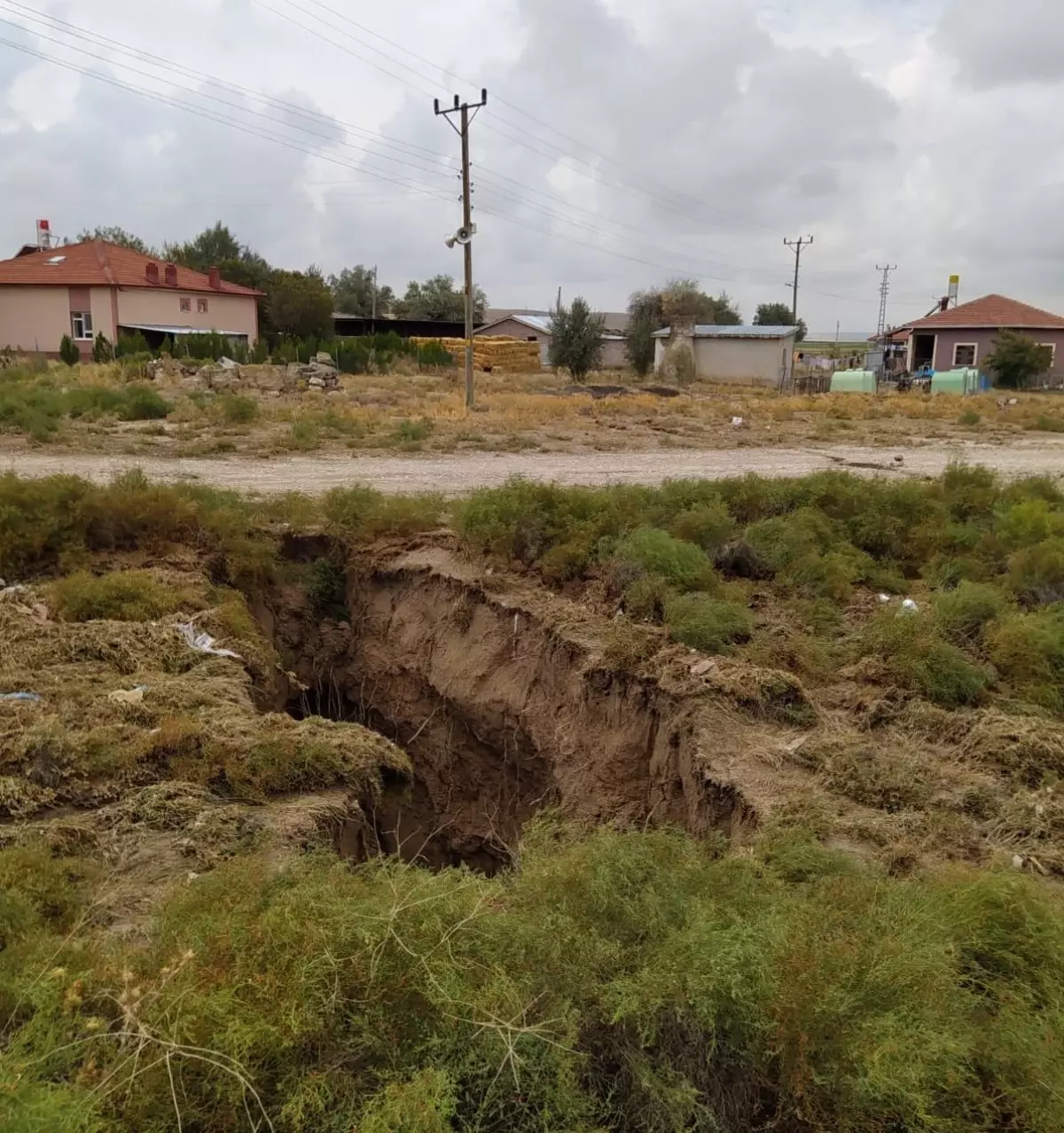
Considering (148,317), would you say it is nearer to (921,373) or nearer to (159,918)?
(921,373)

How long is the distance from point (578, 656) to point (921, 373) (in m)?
40.5

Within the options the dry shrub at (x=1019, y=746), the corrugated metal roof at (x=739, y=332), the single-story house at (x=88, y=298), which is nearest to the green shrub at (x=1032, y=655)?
the dry shrub at (x=1019, y=746)

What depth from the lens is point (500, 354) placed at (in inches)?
1860

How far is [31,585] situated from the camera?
8516 mm

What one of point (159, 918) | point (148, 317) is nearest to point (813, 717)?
point (159, 918)

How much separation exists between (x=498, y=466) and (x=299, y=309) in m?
41.7

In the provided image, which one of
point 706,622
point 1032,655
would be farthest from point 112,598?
point 1032,655

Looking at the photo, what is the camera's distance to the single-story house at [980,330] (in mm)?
43969

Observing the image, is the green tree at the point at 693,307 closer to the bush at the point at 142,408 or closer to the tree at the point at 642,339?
the tree at the point at 642,339

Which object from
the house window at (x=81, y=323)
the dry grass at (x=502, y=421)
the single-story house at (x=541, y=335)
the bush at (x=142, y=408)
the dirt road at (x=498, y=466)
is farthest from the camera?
the single-story house at (x=541, y=335)

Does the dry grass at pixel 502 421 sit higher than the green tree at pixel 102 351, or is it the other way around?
the green tree at pixel 102 351

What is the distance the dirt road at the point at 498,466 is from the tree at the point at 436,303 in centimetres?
5847

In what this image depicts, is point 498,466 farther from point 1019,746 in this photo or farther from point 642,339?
point 642,339

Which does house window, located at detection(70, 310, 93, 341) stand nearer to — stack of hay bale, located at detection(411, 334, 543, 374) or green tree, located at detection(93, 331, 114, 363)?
green tree, located at detection(93, 331, 114, 363)
